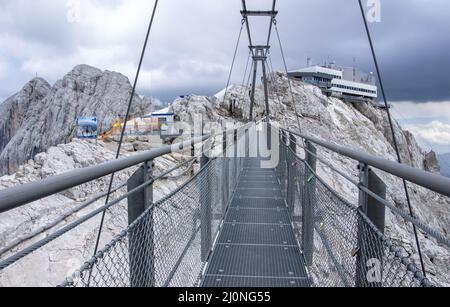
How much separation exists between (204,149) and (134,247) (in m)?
2.03

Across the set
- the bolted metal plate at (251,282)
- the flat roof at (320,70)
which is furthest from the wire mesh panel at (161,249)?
the flat roof at (320,70)

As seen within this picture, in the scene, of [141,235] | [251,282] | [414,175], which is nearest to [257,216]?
[251,282]

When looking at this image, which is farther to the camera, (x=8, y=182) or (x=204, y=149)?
(x=8, y=182)

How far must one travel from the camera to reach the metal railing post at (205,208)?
3.42m

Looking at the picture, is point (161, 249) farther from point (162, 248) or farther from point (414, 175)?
point (414, 175)

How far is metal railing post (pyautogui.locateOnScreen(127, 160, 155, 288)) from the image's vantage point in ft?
5.82

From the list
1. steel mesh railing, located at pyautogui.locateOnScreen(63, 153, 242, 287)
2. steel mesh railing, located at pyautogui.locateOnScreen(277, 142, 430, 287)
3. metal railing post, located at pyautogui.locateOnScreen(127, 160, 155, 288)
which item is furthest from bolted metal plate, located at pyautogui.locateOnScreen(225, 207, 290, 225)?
metal railing post, located at pyautogui.locateOnScreen(127, 160, 155, 288)

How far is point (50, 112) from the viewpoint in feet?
192

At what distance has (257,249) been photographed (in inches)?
162

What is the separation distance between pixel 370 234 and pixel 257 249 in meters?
2.58

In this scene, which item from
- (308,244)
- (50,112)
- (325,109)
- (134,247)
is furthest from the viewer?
(50,112)

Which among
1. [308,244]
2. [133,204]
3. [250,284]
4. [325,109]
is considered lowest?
[250,284]
